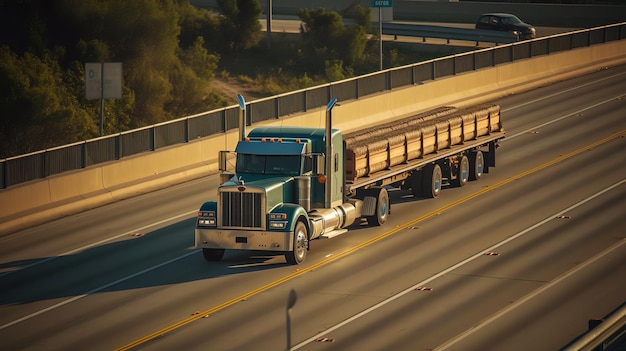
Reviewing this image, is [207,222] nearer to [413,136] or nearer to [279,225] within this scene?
[279,225]

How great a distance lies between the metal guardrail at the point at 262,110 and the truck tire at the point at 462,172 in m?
9.24

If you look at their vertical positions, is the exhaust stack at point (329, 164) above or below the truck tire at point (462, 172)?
above

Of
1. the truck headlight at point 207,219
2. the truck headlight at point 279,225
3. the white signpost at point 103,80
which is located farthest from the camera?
the white signpost at point 103,80

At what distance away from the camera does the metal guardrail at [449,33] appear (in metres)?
73.6

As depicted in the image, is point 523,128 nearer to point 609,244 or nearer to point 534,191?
point 534,191

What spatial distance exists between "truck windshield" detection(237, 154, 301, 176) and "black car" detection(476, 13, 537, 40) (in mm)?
45588

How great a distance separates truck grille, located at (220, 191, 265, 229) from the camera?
94.5 ft

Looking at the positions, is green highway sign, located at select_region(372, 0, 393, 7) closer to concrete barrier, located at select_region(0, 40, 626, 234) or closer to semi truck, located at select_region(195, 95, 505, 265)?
concrete barrier, located at select_region(0, 40, 626, 234)

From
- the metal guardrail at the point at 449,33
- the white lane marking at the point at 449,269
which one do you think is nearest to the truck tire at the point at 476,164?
the white lane marking at the point at 449,269

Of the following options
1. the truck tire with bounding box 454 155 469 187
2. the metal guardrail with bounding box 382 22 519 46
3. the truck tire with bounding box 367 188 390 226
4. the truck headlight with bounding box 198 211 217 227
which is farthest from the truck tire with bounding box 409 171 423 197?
the metal guardrail with bounding box 382 22 519 46

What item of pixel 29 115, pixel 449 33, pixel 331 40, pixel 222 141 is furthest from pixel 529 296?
pixel 331 40

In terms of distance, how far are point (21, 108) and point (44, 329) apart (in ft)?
93.9

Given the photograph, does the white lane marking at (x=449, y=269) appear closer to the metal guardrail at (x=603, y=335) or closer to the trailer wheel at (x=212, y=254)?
the trailer wheel at (x=212, y=254)

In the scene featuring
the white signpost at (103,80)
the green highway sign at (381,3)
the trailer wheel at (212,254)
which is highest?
the green highway sign at (381,3)
